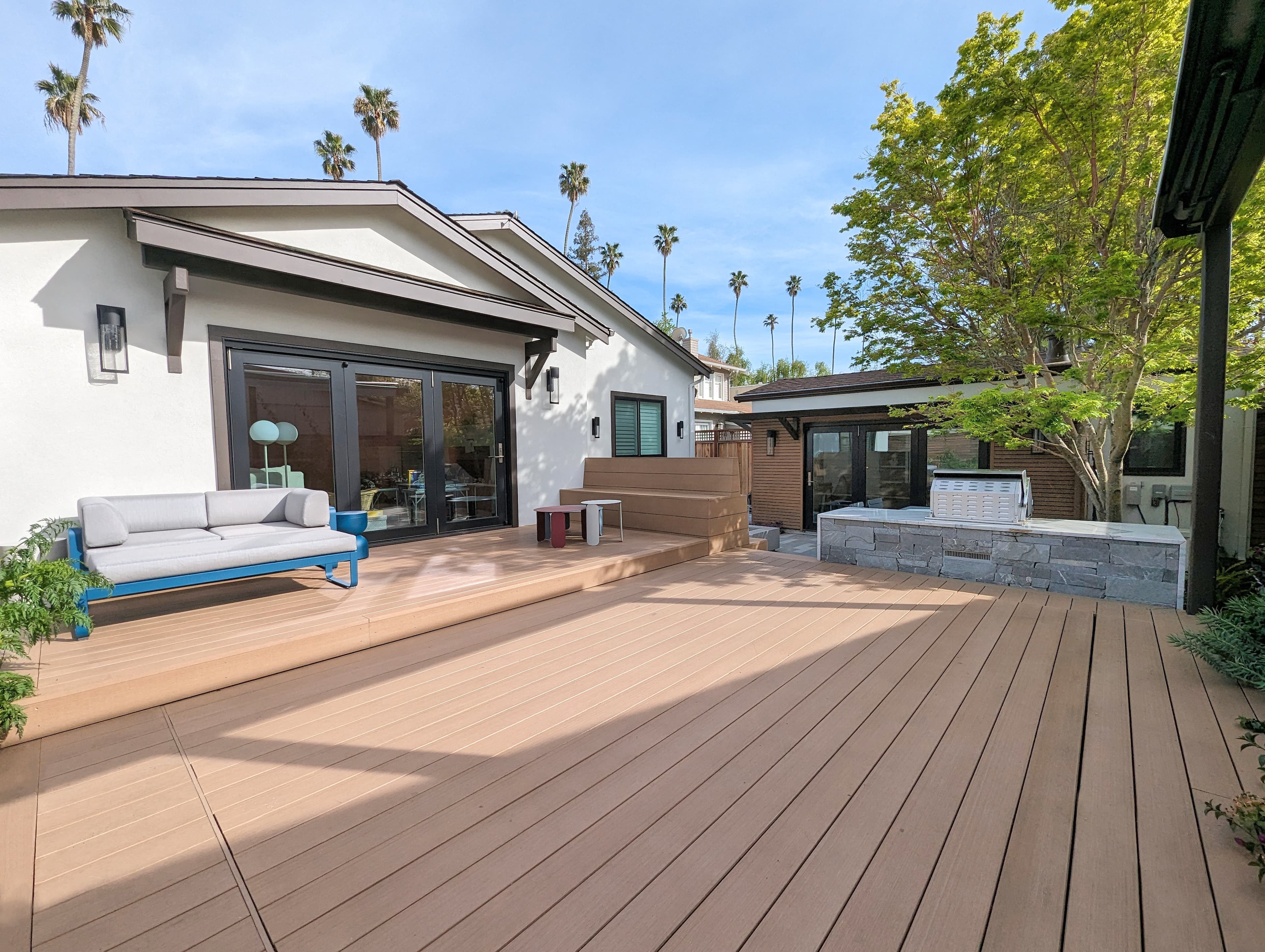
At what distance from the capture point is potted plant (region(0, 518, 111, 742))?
208 cm

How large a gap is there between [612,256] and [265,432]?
97.9 feet

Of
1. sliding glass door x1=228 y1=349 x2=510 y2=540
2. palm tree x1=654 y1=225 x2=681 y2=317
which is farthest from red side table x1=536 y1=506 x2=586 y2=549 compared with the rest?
palm tree x1=654 y1=225 x2=681 y2=317

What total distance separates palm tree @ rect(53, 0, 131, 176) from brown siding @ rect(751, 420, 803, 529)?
2310cm

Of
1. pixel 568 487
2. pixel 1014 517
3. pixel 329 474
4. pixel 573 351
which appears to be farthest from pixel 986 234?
pixel 329 474

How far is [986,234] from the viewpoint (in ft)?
17.4

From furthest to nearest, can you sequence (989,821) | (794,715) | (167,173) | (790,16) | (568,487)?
(568,487) < (790,16) < (167,173) < (794,715) < (989,821)

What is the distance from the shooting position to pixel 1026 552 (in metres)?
4.41

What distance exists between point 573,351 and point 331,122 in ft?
66.1

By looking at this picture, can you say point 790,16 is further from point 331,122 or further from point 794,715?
point 331,122

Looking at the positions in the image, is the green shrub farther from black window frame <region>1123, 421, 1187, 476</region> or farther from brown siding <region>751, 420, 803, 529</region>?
brown siding <region>751, 420, 803, 529</region>

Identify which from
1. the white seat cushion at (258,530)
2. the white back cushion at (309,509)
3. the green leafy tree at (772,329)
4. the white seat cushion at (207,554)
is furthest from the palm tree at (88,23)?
the green leafy tree at (772,329)

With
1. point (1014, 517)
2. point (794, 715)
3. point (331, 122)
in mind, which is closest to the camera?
point (794, 715)

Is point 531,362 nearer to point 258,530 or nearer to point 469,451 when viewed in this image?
point 469,451

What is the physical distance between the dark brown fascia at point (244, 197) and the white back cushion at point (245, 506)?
211 centimetres
